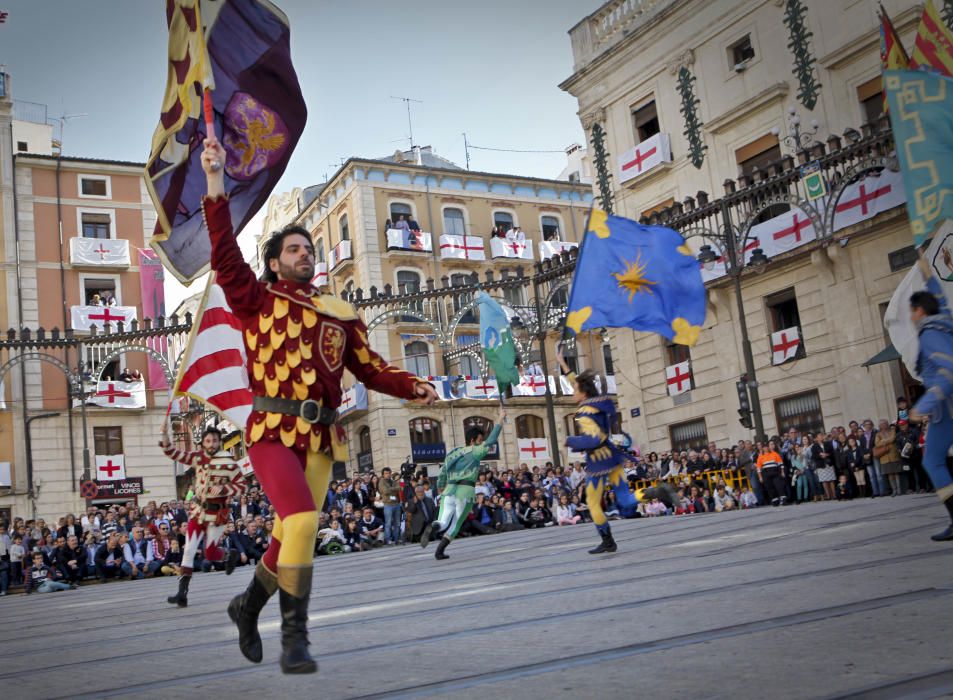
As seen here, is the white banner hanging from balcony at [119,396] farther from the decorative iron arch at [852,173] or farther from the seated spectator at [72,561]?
the decorative iron arch at [852,173]

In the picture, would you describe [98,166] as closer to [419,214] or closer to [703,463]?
[419,214]

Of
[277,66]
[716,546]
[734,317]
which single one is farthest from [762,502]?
Result: [277,66]

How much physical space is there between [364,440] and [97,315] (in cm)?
1445

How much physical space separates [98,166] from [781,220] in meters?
31.1

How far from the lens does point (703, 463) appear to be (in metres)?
25.8

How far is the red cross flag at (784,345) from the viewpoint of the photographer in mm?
29375

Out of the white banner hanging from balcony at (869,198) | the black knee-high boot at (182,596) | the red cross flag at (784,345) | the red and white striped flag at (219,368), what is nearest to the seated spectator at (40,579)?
the red and white striped flag at (219,368)

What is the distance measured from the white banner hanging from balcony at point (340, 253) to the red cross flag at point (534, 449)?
13.9 m

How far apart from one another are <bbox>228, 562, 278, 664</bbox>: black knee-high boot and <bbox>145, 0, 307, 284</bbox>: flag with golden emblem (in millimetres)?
3247

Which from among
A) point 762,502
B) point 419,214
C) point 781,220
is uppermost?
point 419,214

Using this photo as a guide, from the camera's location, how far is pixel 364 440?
163 feet

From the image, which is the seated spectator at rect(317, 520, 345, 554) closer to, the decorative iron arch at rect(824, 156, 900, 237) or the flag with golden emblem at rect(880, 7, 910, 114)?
the decorative iron arch at rect(824, 156, 900, 237)

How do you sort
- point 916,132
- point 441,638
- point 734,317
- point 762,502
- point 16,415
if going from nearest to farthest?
point 441,638 < point 916,132 < point 762,502 < point 734,317 < point 16,415

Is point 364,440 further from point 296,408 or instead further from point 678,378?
point 296,408
